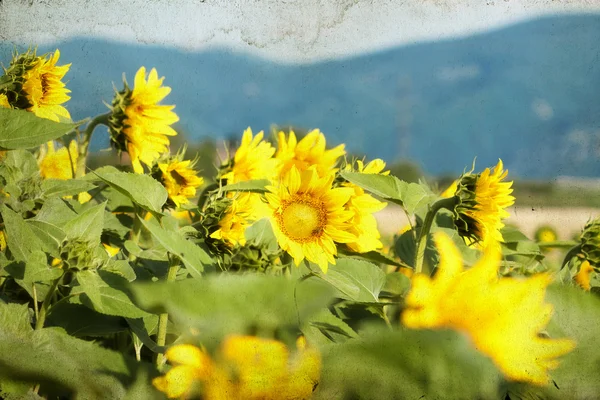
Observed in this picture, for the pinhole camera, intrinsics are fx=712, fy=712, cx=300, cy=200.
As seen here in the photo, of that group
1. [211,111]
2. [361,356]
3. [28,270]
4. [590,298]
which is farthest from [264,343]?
[211,111]

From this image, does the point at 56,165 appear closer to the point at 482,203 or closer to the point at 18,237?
the point at 18,237

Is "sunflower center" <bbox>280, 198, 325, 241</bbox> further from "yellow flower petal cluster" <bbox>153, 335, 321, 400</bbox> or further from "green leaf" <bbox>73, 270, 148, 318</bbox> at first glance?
"yellow flower petal cluster" <bbox>153, 335, 321, 400</bbox>

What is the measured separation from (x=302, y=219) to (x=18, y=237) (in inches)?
9.0

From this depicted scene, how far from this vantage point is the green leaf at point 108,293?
1.25ft

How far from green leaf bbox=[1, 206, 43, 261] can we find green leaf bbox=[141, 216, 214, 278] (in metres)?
0.13

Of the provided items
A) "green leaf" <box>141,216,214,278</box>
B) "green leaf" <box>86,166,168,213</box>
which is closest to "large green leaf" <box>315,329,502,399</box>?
"green leaf" <box>141,216,214,278</box>

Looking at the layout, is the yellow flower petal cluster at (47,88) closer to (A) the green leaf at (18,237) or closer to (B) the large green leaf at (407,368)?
(A) the green leaf at (18,237)

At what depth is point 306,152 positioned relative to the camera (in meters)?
0.73

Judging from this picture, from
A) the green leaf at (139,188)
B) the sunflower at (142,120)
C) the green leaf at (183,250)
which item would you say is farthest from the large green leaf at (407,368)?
the sunflower at (142,120)

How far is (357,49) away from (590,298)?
18.0 inches

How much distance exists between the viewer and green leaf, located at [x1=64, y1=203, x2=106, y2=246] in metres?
0.45

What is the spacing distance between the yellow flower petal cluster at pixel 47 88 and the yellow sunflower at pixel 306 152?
0.73 ft

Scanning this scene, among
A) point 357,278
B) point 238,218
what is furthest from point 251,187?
point 357,278

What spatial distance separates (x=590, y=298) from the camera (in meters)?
0.29
